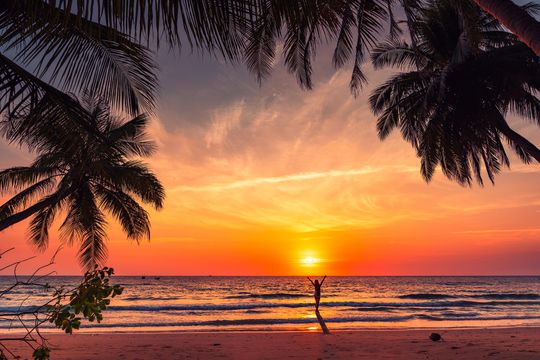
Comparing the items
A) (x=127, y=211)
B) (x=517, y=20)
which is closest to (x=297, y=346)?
(x=127, y=211)

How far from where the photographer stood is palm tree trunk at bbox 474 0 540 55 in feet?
12.0

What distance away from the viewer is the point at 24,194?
16.6 meters

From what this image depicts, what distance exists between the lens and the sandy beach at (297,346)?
41.6 ft

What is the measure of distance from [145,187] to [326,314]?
57.6 ft

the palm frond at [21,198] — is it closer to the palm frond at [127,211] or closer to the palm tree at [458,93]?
the palm frond at [127,211]

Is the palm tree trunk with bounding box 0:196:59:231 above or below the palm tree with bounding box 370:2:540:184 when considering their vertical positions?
below

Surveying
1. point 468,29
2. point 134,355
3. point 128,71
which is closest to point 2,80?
point 128,71

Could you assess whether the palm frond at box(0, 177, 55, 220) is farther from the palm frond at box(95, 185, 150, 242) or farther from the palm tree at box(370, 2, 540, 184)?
the palm tree at box(370, 2, 540, 184)

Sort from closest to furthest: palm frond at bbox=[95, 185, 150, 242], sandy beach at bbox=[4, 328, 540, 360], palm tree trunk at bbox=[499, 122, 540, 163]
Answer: palm tree trunk at bbox=[499, 122, 540, 163], sandy beach at bbox=[4, 328, 540, 360], palm frond at bbox=[95, 185, 150, 242]

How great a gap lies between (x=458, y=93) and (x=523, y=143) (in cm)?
277

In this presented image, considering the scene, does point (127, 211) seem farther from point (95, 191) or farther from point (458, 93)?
point (458, 93)

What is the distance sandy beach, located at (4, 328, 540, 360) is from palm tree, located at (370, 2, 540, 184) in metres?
5.35

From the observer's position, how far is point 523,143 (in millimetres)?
11469

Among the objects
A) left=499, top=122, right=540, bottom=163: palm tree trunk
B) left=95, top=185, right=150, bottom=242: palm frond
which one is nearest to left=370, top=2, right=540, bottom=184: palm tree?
left=499, top=122, right=540, bottom=163: palm tree trunk
